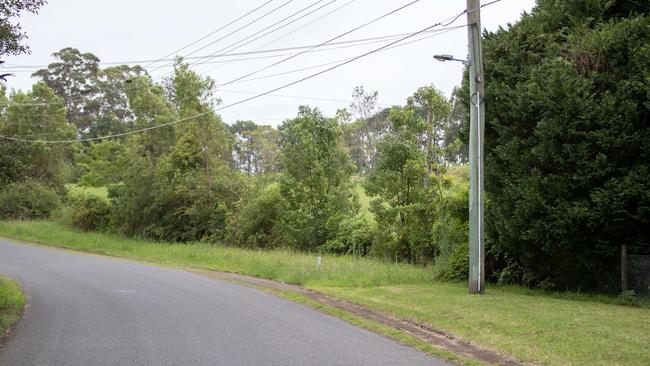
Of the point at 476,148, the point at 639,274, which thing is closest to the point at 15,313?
the point at 476,148

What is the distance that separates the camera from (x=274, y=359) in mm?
8117

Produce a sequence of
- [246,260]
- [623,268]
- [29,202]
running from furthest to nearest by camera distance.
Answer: [29,202]
[246,260]
[623,268]

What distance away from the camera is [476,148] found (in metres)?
15.0

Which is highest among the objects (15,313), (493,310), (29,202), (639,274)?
(29,202)

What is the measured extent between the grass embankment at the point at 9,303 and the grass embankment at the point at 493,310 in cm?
742

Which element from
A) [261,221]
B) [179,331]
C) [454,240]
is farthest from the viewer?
[261,221]

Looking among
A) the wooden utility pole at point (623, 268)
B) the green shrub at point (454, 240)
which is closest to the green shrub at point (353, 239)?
the green shrub at point (454, 240)

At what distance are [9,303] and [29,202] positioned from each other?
42.3 meters

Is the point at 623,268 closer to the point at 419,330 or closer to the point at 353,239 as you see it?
the point at 419,330

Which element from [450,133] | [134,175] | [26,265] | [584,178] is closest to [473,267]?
[584,178]

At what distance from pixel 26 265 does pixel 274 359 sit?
19052mm

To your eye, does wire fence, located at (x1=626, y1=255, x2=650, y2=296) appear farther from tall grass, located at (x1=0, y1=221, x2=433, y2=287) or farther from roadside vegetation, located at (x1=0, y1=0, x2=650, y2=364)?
tall grass, located at (x1=0, y1=221, x2=433, y2=287)

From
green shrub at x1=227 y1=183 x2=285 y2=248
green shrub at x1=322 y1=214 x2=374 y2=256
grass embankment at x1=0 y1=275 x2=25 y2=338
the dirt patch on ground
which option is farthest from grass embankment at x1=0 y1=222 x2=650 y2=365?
green shrub at x1=227 y1=183 x2=285 y2=248

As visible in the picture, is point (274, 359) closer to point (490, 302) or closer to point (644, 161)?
point (490, 302)
